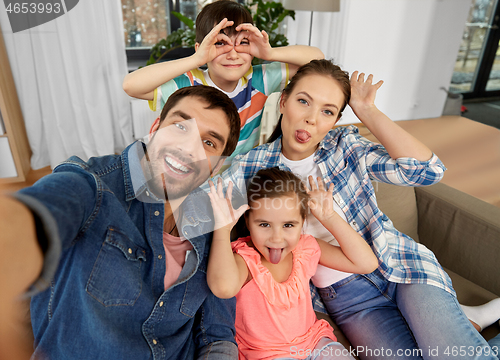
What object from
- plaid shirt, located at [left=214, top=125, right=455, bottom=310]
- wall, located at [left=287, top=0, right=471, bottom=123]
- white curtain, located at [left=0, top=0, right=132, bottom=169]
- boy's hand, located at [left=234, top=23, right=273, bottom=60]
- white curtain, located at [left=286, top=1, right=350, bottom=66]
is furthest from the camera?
wall, located at [left=287, top=0, right=471, bottom=123]

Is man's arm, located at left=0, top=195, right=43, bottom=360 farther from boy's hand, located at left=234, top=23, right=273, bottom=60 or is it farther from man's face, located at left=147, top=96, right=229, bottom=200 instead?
boy's hand, located at left=234, top=23, right=273, bottom=60

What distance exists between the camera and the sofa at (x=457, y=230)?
3.80 ft

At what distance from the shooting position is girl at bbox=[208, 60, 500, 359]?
92 cm

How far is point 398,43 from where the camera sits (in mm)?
3742

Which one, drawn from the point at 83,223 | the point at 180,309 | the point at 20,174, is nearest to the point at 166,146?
the point at 83,223

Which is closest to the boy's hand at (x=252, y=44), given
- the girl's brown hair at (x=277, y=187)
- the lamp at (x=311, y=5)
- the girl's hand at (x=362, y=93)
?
the girl's hand at (x=362, y=93)

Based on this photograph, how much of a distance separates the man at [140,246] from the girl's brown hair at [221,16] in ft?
1.42

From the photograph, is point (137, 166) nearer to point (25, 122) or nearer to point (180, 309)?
point (180, 309)

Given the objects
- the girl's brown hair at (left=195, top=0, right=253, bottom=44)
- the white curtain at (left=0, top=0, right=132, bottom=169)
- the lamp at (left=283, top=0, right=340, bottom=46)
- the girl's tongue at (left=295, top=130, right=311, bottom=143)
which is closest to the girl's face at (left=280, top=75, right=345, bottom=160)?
the girl's tongue at (left=295, top=130, right=311, bottom=143)

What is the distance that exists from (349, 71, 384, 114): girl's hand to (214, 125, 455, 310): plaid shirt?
110 mm

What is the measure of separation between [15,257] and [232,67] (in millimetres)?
906

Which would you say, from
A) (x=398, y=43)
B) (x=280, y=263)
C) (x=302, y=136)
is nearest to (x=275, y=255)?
(x=280, y=263)

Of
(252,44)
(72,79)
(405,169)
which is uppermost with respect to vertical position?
(252,44)

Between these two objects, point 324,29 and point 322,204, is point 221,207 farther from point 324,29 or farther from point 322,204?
point 324,29
